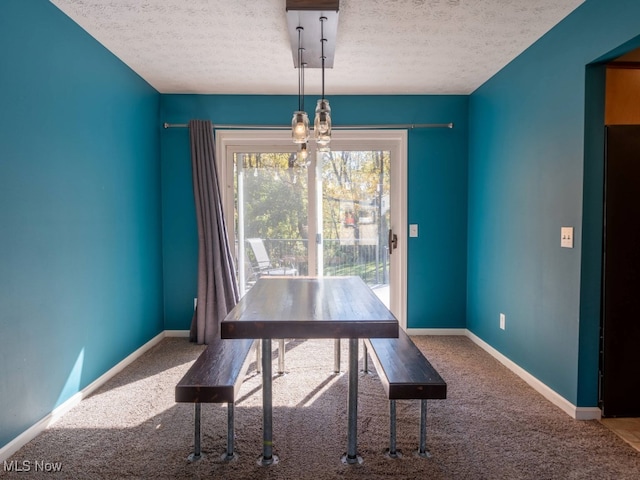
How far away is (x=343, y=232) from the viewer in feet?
13.3

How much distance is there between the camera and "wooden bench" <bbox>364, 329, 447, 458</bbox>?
1.76 metres

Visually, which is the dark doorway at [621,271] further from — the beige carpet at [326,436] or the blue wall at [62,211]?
the blue wall at [62,211]

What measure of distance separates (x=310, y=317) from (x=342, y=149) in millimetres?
2676

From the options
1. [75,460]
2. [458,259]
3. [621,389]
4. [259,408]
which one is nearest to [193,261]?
[259,408]

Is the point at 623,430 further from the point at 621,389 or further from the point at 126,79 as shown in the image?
the point at 126,79

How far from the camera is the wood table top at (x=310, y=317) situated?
1597 millimetres

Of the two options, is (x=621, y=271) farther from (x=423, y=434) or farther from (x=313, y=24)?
(x=313, y=24)

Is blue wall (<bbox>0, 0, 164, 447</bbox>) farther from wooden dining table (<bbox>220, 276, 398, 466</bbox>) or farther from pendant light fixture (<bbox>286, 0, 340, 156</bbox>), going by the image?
pendant light fixture (<bbox>286, 0, 340, 156</bbox>)

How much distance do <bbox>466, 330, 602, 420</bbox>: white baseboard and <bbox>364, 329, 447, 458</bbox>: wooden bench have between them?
1.04 metres

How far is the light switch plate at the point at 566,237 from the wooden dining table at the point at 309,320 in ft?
4.10

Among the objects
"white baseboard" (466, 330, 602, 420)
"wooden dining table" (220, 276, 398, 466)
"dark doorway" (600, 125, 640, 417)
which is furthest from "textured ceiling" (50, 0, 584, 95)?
"white baseboard" (466, 330, 602, 420)

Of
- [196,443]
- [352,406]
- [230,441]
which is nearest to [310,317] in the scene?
[352,406]

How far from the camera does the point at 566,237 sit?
2.36 metres

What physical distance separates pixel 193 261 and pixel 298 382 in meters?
1.76
